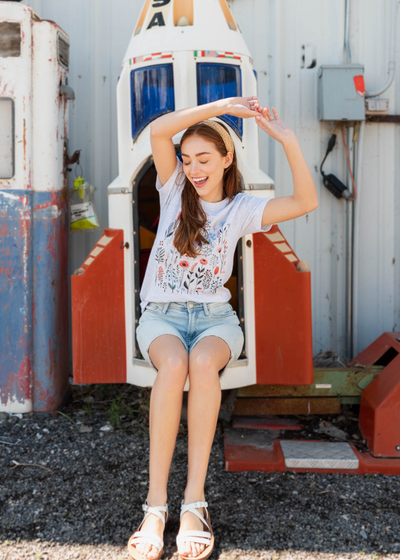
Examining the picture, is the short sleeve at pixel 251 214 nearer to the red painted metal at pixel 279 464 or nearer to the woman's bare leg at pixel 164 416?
the woman's bare leg at pixel 164 416

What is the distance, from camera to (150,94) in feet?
9.08

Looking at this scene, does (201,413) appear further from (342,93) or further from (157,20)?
(342,93)

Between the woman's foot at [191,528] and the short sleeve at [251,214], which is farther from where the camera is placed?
the short sleeve at [251,214]

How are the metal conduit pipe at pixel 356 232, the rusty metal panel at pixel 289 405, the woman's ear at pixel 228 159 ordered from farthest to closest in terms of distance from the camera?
the metal conduit pipe at pixel 356 232
the rusty metal panel at pixel 289 405
the woman's ear at pixel 228 159

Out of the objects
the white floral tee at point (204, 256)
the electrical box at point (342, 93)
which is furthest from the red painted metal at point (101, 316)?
the electrical box at point (342, 93)

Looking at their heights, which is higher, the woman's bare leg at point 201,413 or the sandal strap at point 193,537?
the woman's bare leg at point 201,413

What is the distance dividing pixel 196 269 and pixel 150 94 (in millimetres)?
1040

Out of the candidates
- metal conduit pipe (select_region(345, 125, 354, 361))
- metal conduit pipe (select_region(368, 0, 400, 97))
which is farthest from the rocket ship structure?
metal conduit pipe (select_region(368, 0, 400, 97))

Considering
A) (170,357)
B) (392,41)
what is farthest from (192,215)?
(392,41)

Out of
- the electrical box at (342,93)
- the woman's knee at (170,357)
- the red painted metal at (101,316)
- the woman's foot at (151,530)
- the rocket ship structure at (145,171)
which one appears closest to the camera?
the woman's foot at (151,530)

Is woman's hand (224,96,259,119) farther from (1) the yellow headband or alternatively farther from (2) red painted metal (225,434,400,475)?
(2) red painted metal (225,434,400,475)

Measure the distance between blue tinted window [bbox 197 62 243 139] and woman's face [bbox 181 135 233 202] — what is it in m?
0.53

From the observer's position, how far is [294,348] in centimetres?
281

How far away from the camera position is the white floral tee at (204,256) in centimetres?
231
